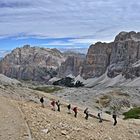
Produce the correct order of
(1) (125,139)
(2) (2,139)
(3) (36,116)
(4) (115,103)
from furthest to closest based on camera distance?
(4) (115,103) → (1) (125,139) → (3) (36,116) → (2) (2,139)

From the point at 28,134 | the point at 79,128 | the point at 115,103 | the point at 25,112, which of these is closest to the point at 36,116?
the point at 25,112

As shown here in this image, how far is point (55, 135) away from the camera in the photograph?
117ft

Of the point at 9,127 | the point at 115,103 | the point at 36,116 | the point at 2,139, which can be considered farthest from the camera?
the point at 115,103

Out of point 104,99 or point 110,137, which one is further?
point 104,99

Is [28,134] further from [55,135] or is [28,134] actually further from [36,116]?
[36,116]

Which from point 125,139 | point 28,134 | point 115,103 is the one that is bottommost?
point 115,103

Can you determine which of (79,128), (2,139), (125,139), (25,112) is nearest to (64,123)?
(79,128)

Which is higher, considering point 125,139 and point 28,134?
point 28,134

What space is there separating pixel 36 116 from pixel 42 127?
4.39 m

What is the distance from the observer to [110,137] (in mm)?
42125

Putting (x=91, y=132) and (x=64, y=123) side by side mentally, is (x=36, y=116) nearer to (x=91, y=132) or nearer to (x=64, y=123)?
(x=64, y=123)

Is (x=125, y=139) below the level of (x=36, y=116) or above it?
below

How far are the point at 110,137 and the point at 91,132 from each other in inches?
95.8

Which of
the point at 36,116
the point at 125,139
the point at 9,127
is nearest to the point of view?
the point at 9,127
